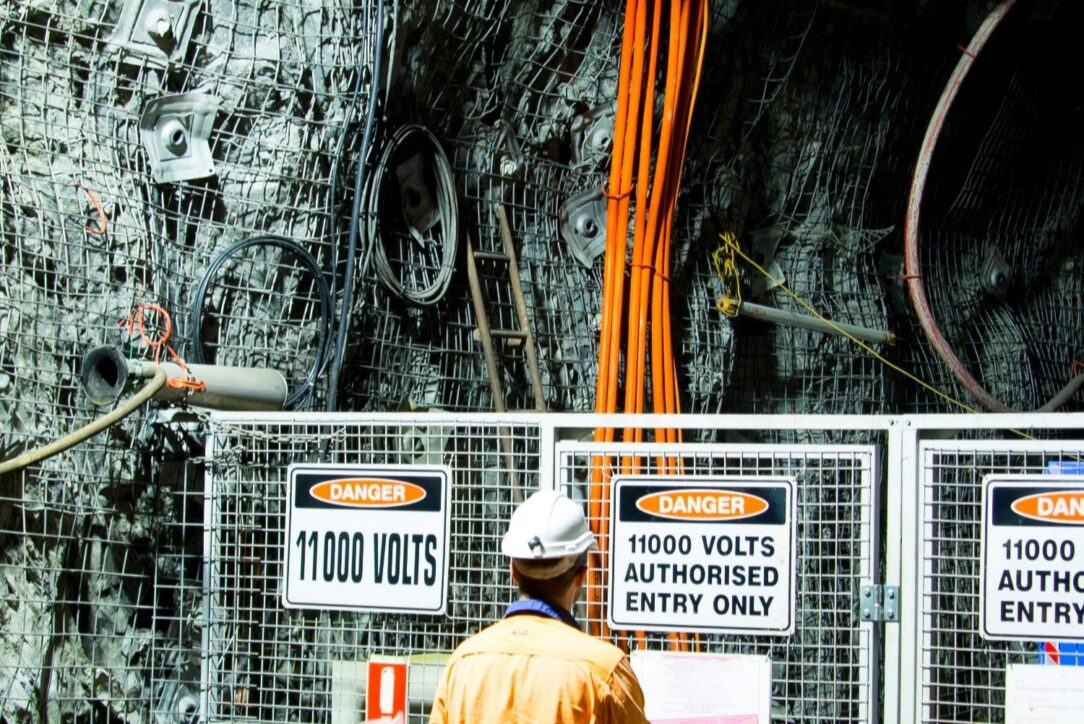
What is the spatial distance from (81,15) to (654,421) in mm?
2323

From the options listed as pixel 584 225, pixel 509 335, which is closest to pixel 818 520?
A: pixel 509 335

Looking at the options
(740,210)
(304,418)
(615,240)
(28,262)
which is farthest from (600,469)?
(740,210)

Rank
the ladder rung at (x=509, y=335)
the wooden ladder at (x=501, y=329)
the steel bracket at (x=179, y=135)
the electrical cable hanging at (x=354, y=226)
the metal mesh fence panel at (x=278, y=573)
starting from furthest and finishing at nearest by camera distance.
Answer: the ladder rung at (x=509, y=335) < the wooden ladder at (x=501, y=329) < the electrical cable hanging at (x=354, y=226) < the steel bracket at (x=179, y=135) < the metal mesh fence panel at (x=278, y=573)

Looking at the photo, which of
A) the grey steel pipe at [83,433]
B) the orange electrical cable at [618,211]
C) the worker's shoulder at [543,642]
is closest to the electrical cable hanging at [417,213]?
the orange electrical cable at [618,211]

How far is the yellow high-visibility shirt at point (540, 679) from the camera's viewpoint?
2.42 metres

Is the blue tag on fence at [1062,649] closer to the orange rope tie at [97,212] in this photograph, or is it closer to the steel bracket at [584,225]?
the steel bracket at [584,225]

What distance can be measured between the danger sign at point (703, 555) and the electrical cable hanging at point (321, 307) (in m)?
1.43

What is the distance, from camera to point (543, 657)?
96.8 inches

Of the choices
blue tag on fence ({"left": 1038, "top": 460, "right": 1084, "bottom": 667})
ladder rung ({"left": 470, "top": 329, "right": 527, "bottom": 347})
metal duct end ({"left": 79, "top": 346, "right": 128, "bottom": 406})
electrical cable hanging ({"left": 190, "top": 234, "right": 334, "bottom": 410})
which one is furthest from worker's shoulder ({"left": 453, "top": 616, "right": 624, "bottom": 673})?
ladder rung ({"left": 470, "top": 329, "right": 527, "bottom": 347})

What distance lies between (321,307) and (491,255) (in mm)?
843

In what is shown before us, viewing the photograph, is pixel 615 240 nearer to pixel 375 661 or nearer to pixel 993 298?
pixel 375 661

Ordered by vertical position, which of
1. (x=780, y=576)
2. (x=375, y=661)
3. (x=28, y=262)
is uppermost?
(x=28, y=262)

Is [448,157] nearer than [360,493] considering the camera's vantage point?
No

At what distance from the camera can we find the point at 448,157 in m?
5.35
